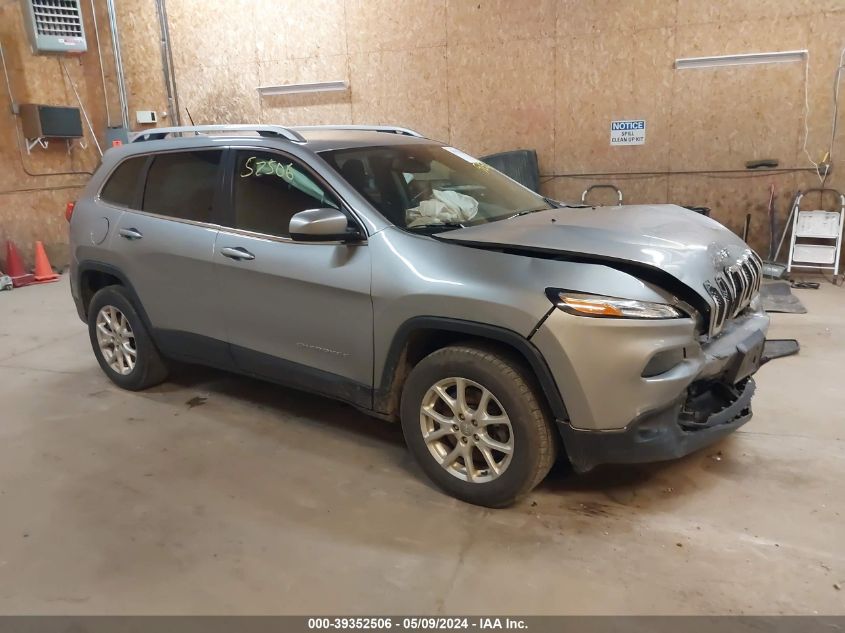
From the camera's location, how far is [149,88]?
31.8 feet

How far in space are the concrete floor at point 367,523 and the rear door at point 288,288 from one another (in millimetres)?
494

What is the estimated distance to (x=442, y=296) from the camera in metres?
2.66

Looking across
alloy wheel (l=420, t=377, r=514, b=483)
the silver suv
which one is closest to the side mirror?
the silver suv

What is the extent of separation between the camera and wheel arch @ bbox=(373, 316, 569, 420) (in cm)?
249

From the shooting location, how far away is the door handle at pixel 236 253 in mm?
3296

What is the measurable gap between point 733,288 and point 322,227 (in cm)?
181

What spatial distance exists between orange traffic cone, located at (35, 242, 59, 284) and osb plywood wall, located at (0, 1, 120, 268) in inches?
22.1

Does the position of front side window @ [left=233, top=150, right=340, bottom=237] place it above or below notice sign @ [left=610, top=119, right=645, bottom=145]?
below

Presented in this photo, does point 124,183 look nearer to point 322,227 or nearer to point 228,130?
point 228,130

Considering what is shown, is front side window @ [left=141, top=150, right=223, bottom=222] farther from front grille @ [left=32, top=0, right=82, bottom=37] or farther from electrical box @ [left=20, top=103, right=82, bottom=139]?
front grille @ [left=32, top=0, right=82, bottom=37]

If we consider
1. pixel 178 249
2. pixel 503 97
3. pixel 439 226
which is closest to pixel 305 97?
pixel 503 97

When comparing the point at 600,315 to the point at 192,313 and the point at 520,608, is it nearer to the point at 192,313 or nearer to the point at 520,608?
the point at 520,608

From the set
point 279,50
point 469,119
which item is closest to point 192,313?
point 469,119
